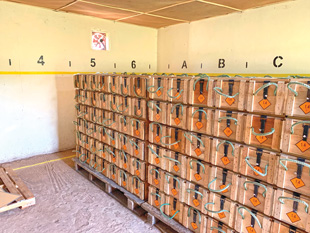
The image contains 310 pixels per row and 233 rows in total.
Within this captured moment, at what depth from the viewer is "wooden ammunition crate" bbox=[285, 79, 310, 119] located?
1.67 meters

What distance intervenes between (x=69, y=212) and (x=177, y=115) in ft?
6.66

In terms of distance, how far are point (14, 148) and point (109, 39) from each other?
3313mm

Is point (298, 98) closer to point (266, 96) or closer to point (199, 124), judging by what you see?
point (266, 96)

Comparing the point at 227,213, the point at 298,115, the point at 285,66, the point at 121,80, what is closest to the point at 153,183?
the point at 227,213

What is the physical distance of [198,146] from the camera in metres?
2.39

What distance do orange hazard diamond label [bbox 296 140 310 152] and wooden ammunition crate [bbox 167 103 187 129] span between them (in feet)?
3.45

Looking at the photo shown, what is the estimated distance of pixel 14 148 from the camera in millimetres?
5027

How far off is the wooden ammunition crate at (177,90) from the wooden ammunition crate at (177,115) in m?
0.06

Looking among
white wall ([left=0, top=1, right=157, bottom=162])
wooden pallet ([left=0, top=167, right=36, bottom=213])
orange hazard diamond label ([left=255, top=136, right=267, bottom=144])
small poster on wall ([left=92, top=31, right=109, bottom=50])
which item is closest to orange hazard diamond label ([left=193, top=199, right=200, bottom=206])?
orange hazard diamond label ([left=255, top=136, right=267, bottom=144])

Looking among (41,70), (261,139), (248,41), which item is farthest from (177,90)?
(41,70)

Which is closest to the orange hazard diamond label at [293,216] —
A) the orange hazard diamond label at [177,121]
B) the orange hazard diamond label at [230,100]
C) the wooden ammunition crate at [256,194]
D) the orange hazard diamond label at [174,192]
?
the wooden ammunition crate at [256,194]

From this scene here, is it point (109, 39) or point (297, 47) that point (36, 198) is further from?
point (297, 47)

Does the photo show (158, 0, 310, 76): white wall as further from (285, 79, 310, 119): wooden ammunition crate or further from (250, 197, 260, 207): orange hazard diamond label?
(250, 197, 260, 207): orange hazard diamond label

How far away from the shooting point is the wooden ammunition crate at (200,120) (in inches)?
89.0
